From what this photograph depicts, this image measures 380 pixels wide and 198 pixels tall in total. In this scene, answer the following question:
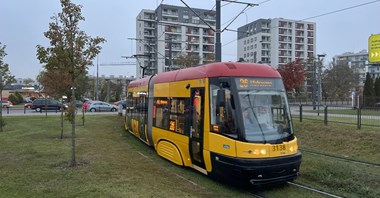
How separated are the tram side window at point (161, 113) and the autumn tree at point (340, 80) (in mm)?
60148

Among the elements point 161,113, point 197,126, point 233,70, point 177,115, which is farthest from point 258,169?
point 161,113

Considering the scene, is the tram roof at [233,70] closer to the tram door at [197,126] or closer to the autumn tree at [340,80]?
the tram door at [197,126]

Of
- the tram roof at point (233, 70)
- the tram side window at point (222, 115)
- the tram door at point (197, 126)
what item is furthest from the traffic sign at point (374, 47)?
the tram side window at point (222, 115)

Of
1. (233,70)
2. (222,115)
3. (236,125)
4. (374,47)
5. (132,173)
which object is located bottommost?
(132,173)

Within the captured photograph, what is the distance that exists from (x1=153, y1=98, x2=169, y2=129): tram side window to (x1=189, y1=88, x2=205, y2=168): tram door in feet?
6.48

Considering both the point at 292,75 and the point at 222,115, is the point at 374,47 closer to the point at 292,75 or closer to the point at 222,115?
the point at 222,115

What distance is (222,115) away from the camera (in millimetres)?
8383

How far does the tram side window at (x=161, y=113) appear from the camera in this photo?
1160cm

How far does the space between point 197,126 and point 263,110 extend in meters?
1.86

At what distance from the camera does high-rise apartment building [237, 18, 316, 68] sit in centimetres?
12225

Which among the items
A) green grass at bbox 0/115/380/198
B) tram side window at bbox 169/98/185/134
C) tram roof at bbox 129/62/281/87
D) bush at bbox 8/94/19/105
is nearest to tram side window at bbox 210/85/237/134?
tram roof at bbox 129/62/281/87

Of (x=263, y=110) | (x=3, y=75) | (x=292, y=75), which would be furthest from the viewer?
(x=292, y=75)

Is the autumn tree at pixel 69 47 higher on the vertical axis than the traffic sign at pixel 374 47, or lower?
lower

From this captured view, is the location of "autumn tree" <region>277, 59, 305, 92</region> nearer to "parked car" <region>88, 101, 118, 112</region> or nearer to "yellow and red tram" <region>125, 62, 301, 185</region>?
"parked car" <region>88, 101, 118, 112</region>
